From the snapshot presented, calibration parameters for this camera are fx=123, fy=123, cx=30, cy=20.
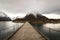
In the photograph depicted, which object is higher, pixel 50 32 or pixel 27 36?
pixel 27 36

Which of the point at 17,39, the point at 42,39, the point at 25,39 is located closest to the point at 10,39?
the point at 17,39

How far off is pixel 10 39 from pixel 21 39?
87 centimetres

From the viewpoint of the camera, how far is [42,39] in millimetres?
9484

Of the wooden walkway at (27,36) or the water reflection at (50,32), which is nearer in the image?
the wooden walkway at (27,36)

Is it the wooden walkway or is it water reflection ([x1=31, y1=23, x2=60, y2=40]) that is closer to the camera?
the wooden walkway

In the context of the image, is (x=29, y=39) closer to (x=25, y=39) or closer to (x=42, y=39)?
(x=25, y=39)

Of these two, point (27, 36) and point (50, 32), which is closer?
point (27, 36)

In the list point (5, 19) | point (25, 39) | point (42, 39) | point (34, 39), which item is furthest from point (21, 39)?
point (5, 19)

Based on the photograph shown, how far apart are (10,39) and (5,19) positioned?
185m

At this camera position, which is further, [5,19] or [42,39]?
[5,19]

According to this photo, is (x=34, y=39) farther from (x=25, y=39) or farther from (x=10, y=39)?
(x=10, y=39)

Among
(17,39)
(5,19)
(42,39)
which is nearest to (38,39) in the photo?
(42,39)

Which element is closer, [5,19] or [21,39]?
[21,39]

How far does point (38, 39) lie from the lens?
9.45 m
